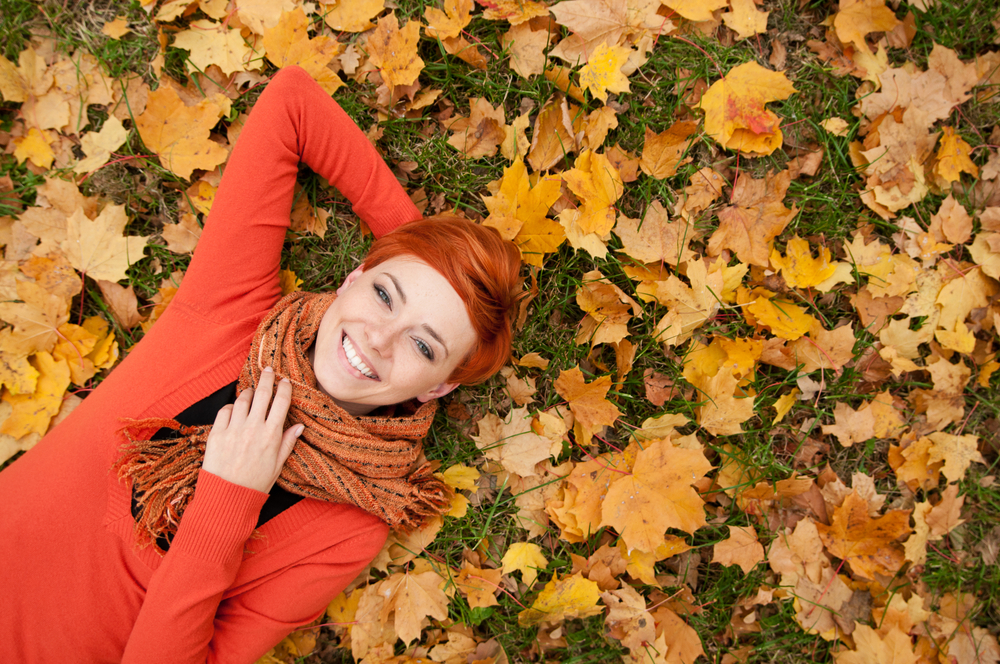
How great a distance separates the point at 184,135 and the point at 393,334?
167 cm

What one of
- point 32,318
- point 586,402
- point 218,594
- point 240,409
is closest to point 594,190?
point 586,402

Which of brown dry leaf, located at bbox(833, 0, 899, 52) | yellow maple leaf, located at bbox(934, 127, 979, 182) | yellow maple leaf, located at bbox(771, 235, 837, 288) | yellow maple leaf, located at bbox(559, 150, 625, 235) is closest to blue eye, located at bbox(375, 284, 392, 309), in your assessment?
yellow maple leaf, located at bbox(559, 150, 625, 235)

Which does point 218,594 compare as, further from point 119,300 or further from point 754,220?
point 754,220

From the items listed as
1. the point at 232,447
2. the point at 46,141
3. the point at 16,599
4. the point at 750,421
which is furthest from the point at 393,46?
the point at 16,599

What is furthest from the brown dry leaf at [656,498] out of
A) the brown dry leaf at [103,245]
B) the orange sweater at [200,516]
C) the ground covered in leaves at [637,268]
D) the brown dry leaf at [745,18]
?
the brown dry leaf at [103,245]

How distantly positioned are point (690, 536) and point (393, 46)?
285 centimetres

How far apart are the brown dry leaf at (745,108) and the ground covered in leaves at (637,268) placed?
0.05 feet

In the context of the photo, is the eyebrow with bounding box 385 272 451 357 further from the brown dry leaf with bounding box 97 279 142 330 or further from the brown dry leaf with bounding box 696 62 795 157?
the brown dry leaf with bounding box 696 62 795 157

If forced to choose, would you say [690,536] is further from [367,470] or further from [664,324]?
[367,470]

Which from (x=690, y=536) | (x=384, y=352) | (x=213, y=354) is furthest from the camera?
(x=690, y=536)

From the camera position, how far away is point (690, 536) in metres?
2.82

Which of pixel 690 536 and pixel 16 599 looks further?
pixel 690 536

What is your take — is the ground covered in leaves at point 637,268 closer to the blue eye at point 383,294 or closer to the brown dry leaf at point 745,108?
the brown dry leaf at point 745,108

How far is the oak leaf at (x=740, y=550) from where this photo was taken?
2.71 meters
